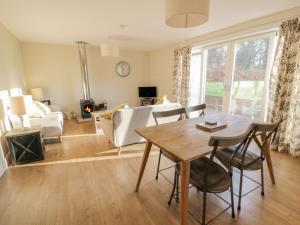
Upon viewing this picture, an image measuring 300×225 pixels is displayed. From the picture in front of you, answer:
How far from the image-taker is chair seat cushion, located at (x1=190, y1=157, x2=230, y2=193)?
1.35 m

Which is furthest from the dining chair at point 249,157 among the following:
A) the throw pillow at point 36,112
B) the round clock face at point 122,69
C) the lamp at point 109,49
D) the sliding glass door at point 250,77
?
the round clock face at point 122,69

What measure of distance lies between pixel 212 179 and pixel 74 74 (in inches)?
215

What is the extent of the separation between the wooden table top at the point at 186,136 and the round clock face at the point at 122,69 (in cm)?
477

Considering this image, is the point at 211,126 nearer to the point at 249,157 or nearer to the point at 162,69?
the point at 249,157

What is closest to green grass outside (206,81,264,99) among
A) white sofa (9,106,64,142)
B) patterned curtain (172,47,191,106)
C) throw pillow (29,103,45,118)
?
patterned curtain (172,47,191,106)

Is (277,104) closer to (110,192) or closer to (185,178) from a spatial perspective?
(185,178)

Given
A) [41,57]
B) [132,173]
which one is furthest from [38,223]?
[41,57]

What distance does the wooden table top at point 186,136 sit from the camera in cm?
132

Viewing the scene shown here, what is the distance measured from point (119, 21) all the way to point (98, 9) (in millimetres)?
607

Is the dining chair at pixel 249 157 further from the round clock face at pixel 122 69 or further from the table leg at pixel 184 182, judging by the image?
the round clock face at pixel 122 69

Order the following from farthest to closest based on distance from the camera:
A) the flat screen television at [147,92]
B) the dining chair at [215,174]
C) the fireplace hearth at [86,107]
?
the flat screen television at [147,92]
the fireplace hearth at [86,107]
the dining chair at [215,174]

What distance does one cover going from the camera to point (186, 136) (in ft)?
5.45

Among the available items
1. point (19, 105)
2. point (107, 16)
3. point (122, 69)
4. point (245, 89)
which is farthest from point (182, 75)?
point (19, 105)

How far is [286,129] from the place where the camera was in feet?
9.43
